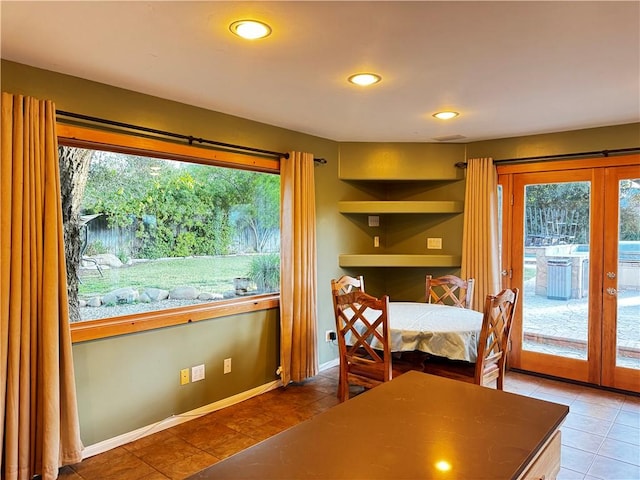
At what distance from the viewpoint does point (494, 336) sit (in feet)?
10.1

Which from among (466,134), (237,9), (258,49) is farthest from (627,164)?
(237,9)

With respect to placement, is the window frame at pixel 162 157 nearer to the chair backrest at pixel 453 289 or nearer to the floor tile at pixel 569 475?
the chair backrest at pixel 453 289

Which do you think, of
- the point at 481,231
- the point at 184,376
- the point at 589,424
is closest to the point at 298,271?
the point at 184,376

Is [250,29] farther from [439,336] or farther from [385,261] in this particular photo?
[385,261]

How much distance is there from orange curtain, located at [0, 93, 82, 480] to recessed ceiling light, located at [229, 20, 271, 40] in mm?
1227

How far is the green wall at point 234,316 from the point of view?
273 centimetres

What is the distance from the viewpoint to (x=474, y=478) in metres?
0.94

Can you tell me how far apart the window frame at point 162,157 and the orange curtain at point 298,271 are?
15cm

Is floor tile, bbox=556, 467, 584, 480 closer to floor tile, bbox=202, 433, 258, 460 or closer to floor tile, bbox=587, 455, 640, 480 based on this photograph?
floor tile, bbox=587, 455, 640, 480

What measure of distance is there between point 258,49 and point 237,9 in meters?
0.40

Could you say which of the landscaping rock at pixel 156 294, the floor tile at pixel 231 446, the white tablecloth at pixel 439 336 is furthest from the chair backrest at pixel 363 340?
the landscaping rock at pixel 156 294

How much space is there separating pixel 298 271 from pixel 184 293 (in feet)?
3.30

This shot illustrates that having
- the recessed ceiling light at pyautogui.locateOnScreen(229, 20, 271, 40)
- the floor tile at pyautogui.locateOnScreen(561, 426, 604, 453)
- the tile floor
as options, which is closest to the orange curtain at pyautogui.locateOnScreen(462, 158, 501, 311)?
the tile floor

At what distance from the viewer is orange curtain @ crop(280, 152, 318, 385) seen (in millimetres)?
3877
